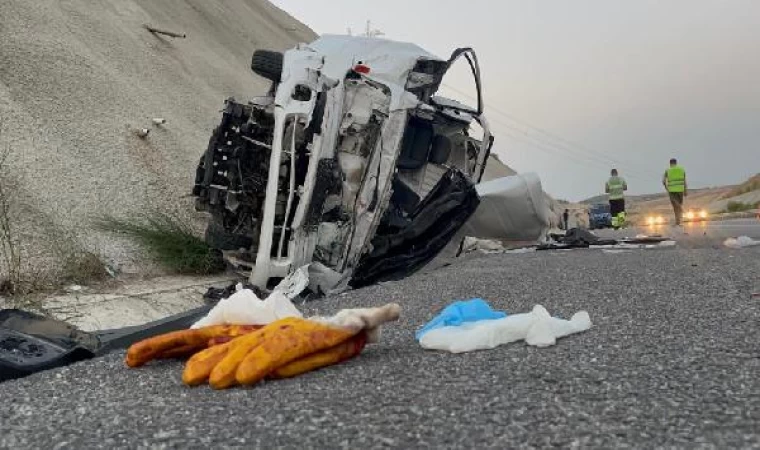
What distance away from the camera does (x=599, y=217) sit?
2859 cm

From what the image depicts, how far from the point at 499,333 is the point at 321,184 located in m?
3.68

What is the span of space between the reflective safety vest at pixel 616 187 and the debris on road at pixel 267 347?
19.1 metres

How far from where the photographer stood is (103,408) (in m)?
3.10

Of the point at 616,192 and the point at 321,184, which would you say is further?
Answer: the point at 616,192

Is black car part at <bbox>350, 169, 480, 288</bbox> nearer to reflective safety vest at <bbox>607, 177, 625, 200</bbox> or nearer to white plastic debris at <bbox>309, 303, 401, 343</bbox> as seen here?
white plastic debris at <bbox>309, 303, 401, 343</bbox>

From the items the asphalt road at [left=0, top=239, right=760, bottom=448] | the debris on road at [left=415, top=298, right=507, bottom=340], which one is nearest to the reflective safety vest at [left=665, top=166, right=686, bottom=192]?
the asphalt road at [left=0, top=239, right=760, bottom=448]

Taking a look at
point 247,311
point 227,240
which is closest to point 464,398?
point 247,311

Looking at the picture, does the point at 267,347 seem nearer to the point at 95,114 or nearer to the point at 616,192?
the point at 95,114

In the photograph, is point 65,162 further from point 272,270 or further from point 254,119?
point 272,270

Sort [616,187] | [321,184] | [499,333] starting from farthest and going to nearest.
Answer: [616,187]
[321,184]
[499,333]

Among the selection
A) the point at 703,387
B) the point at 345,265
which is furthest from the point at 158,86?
the point at 703,387

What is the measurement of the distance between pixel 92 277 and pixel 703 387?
6145 mm

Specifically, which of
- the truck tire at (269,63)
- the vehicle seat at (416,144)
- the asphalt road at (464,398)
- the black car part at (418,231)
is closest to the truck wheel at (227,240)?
the black car part at (418,231)

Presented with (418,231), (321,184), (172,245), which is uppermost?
(321,184)
